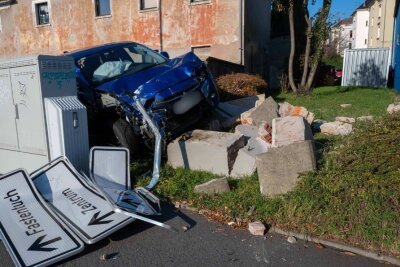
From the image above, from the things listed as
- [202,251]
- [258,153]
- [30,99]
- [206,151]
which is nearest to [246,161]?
[258,153]

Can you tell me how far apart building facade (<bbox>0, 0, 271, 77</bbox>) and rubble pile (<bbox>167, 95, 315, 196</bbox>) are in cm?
834

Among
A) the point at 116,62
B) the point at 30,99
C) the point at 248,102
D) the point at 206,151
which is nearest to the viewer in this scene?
the point at 30,99

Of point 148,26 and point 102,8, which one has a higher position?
point 102,8

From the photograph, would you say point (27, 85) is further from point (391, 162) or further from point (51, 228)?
point (391, 162)

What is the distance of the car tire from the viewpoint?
5000 mm

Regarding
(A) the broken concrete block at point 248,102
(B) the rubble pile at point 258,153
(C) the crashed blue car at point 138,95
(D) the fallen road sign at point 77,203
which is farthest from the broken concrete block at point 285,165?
(A) the broken concrete block at point 248,102

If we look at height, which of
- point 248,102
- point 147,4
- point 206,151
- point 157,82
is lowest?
point 206,151

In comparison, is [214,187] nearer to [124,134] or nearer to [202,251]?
[202,251]

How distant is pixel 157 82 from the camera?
5137 millimetres

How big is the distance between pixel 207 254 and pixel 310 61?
11453mm

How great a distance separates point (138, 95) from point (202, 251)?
8.60ft

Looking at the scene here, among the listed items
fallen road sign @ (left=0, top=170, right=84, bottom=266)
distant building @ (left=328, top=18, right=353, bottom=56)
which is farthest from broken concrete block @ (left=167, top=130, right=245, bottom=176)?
distant building @ (left=328, top=18, right=353, bottom=56)

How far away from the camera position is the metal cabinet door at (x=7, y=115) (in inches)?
188

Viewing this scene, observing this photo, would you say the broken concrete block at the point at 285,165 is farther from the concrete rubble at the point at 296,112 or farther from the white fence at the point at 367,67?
the white fence at the point at 367,67
